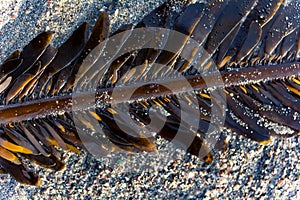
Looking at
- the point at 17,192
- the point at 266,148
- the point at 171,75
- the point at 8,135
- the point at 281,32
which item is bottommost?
the point at 17,192

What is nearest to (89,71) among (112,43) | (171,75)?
(112,43)

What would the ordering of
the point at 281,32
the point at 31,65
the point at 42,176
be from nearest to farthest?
the point at 31,65
the point at 281,32
the point at 42,176

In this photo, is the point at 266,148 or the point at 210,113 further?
the point at 266,148

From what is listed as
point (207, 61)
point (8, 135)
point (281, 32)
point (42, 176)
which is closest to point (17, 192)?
point (42, 176)

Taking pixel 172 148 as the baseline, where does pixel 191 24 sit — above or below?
above

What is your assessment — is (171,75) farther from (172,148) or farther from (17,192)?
(17,192)

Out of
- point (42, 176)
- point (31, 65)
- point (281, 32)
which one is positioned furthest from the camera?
point (42, 176)

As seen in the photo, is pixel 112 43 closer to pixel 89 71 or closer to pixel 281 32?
pixel 89 71
